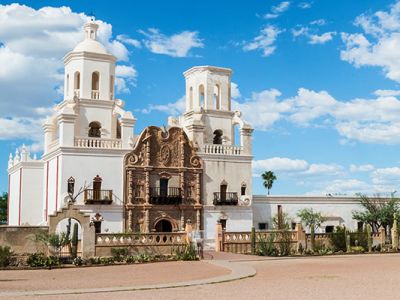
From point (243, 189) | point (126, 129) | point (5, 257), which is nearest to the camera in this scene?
point (5, 257)

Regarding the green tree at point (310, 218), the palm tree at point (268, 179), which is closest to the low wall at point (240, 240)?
the green tree at point (310, 218)

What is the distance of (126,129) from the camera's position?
43.3 metres

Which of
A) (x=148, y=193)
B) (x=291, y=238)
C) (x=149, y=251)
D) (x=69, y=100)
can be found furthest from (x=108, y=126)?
(x=291, y=238)

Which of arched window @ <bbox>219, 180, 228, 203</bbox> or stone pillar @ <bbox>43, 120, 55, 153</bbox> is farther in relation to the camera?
stone pillar @ <bbox>43, 120, 55, 153</bbox>

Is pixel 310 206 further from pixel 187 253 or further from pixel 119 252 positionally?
pixel 119 252

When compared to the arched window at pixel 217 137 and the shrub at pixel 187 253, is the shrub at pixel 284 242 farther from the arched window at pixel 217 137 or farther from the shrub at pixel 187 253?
the arched window at pixel 217 137

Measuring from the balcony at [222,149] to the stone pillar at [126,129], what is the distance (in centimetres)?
597

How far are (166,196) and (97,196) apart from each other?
16.9 ft

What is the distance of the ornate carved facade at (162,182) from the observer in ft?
140

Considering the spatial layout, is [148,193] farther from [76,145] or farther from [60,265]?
[60,265]

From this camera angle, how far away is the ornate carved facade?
4266 cm

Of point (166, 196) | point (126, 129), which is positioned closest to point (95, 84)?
point (126, 129)

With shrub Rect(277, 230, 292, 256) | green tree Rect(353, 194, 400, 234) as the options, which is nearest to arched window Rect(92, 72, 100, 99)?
shrub Rect(277, 230, 292, 256)

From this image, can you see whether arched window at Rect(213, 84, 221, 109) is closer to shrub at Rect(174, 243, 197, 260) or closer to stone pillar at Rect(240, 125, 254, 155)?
stone pillar at Rect(240, 125, 254, 155)
